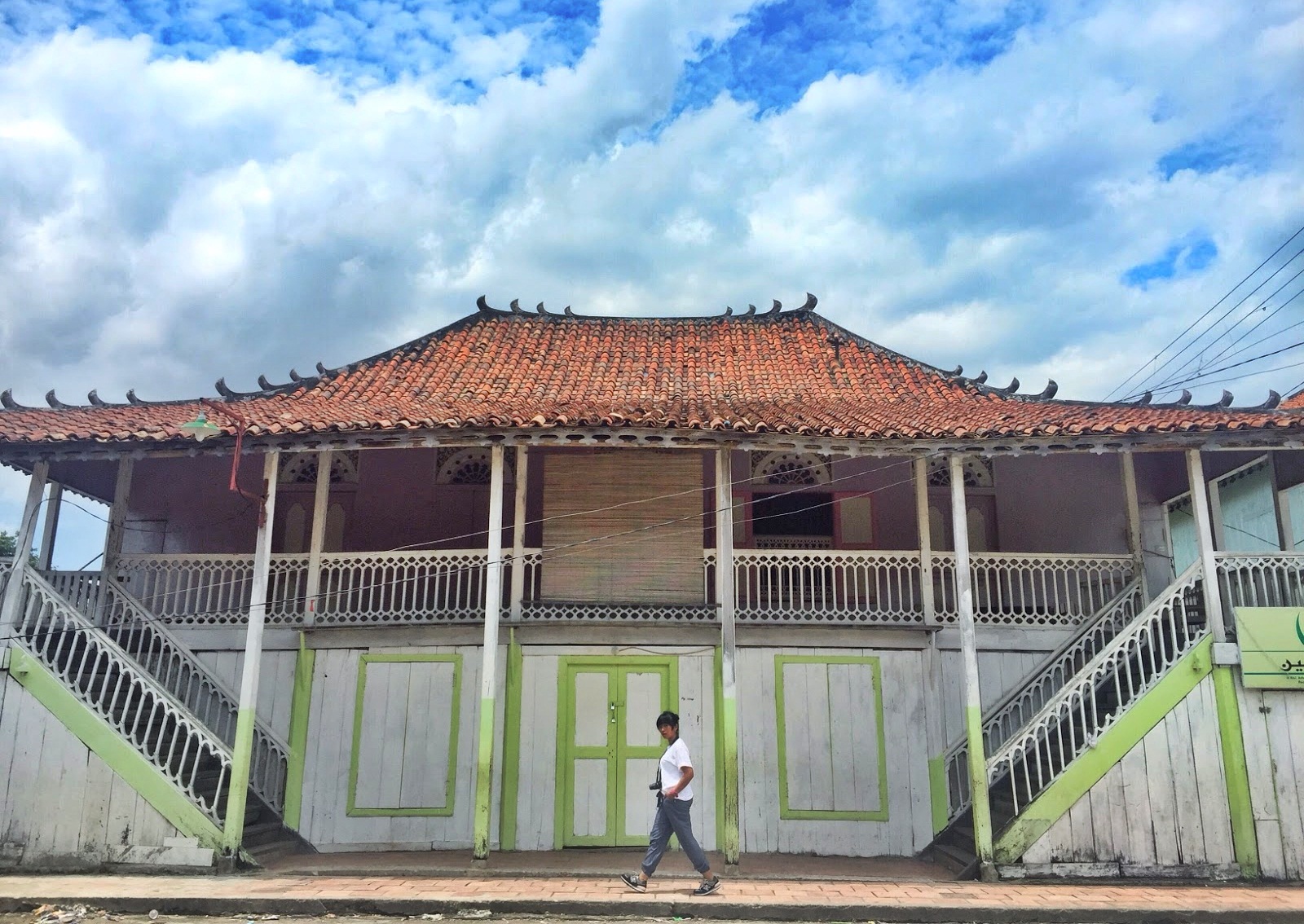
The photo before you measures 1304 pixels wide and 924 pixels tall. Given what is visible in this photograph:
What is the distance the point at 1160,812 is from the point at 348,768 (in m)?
8.07

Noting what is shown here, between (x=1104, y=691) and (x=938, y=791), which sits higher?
(x=1104, y=691)

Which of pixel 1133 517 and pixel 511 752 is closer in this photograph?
pixel 511 752

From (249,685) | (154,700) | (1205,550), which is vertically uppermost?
(1205,550)

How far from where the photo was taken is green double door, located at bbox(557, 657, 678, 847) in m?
9.60

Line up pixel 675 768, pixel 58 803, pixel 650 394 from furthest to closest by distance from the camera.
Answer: pixel 650 394
pixel 58 803
pixel 675 768

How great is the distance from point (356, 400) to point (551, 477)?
9.37 ft

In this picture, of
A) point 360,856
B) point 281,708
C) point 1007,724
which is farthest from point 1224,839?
point 281,708

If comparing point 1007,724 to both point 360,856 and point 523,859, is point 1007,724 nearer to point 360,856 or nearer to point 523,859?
point 523,859

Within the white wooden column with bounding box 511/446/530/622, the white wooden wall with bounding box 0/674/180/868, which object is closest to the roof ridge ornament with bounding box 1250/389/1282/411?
the white wooden column with bounding box 511/446/530/622

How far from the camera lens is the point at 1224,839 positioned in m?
8.16

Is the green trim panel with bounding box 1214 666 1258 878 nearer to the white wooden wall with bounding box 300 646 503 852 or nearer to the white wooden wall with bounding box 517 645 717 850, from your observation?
the white wooden wall with bounding box 517 645 717 850

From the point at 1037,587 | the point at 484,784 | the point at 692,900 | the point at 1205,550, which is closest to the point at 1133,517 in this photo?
the point at 1037,587

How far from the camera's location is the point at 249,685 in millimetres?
8539

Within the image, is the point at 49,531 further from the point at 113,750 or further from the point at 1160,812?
the point at 1160,812
